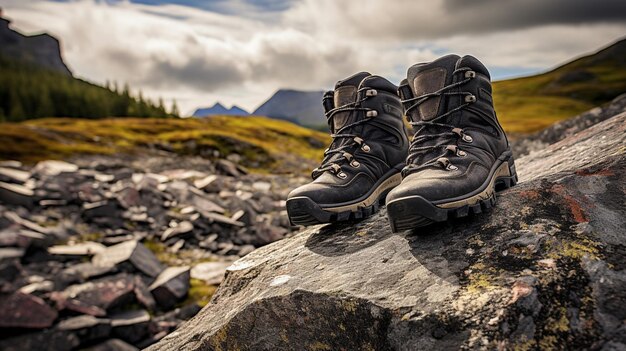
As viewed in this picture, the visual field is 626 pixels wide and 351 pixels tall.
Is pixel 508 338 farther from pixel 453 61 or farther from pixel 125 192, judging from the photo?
pixel 125 192

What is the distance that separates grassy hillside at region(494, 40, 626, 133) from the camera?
121 metres

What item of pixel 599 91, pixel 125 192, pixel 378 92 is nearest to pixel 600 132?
pixel 378 92

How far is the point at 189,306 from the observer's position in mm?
11781

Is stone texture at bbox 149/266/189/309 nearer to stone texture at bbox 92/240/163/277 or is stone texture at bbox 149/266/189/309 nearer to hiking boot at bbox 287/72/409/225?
stone texture at bbox 92/240/163/277

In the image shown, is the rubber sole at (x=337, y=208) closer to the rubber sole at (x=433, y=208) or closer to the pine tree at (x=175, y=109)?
the rubber sole at (x=433, y=208)

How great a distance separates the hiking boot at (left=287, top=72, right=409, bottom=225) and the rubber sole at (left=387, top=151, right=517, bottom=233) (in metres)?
1.05

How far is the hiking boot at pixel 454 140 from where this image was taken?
11.1 ft

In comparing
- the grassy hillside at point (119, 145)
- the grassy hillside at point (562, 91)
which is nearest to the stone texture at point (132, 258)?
the grassy hillside at point (119, 145)

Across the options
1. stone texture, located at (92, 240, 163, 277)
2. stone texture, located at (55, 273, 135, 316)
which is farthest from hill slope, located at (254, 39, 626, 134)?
stone texture, located at (55, 273, 135, 316)

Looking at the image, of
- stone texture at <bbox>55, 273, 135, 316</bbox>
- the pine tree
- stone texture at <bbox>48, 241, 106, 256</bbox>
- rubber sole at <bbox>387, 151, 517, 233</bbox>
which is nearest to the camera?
rubber sole at <bbox>387, 151, 517, 233</bbox>

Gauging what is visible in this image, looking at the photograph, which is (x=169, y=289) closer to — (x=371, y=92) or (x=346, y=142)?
(x=346, y=142)

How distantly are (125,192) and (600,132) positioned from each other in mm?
18970

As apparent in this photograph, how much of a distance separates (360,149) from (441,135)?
3.42 ft

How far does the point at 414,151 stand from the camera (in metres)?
4.03
